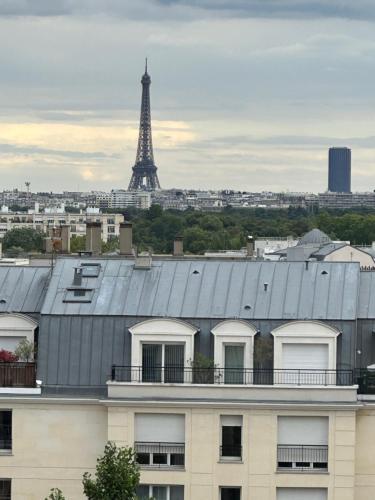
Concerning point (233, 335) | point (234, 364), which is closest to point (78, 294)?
point (233, 335)

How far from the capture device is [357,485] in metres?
37.8

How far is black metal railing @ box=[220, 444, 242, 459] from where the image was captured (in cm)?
3772

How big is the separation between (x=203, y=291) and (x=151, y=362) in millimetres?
2332

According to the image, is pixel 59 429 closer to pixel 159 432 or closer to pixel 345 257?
pixel 159 432

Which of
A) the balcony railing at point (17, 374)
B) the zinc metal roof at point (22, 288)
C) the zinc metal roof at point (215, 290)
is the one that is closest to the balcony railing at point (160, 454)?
the balcony railing at point (17, 374)

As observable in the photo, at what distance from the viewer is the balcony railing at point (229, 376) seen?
38.4m

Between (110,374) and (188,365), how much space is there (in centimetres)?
169

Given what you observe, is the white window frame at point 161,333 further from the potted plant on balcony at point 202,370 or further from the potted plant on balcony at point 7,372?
the potted plant on balcony at point 7,372

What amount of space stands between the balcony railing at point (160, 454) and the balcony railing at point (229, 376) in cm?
142

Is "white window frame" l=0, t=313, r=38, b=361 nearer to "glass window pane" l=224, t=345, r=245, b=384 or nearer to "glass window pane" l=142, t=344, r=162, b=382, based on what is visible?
"glass window pane" l=142, t=344, r=162, b=382

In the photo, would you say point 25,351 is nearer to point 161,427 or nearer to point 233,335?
point 161,427

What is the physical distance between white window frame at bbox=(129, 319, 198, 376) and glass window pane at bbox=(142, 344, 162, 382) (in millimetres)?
107

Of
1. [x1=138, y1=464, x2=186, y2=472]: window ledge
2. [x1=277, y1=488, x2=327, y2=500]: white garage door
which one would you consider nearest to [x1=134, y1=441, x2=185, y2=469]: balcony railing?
[x1=138, y1=464, x2=186, y2=472]: window ledge

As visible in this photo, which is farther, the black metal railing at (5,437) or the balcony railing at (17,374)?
the balcony railing at (17,374)
